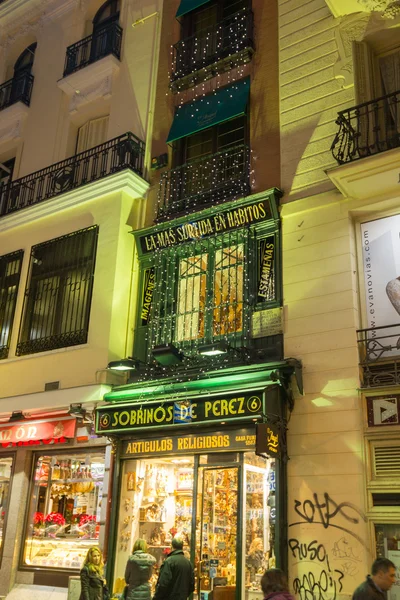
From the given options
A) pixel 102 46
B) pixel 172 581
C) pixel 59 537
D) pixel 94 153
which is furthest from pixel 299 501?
pixel 102 46

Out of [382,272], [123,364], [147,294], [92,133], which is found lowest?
[123,364]

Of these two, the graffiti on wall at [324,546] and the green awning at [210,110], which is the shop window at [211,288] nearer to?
the green awning at [210,110]

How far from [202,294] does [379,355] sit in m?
4.09

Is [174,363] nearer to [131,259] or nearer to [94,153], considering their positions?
[131,259]

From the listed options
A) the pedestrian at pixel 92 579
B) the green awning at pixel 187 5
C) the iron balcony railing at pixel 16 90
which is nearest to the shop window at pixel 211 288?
the pedestrian at pixel 92 579

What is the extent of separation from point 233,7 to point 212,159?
155 inches

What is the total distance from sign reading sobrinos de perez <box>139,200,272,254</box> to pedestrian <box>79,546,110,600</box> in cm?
629

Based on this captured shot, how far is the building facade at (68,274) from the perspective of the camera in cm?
1240

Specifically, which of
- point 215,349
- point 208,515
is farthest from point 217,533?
point 215,349

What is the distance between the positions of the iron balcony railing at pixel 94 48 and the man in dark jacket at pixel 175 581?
1229cm

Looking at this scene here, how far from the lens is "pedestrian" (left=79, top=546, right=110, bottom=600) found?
8.32 metres

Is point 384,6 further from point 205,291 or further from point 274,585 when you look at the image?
point 274,585

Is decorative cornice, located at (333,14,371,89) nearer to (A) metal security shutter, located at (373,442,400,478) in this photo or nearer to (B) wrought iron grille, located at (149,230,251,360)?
(B) wrought iron grille, located at (149,230,251,360)

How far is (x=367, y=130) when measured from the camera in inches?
398
